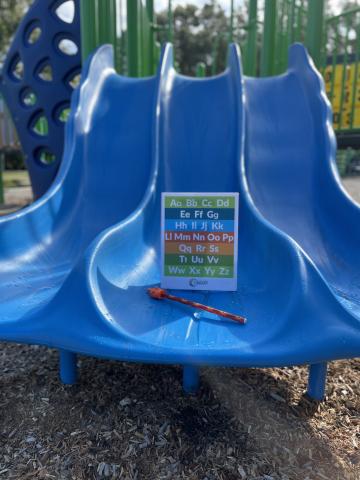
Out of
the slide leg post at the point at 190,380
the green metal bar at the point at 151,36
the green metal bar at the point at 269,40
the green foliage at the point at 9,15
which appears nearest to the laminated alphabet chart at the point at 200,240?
the slide leg post at the point at 190,380

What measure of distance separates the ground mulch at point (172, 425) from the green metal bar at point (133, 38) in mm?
3320

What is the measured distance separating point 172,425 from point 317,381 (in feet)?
2.19

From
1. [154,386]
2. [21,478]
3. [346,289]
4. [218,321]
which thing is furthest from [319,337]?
[21,478]

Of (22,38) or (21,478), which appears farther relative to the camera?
(22,38)

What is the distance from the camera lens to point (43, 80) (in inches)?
174

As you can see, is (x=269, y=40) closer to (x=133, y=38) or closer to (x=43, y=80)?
(x=133, y=38)

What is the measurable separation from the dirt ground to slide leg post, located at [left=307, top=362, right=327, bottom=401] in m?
0.04

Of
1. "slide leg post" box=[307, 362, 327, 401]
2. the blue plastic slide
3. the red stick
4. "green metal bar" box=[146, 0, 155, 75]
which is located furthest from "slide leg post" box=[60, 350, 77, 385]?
"green metal bar" box=[146, 0, 155, 75]

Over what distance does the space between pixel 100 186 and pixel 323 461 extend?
2.13 meters

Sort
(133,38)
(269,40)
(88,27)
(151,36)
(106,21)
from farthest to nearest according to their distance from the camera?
(151,36) → (269,40) → (133,38) → (106,21) → (88,27)

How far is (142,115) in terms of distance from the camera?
130 inches

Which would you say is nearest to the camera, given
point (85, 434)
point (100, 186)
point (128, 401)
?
point (85, 434)

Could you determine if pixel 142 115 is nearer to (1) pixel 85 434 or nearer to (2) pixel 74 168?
(2) pixel 74 168

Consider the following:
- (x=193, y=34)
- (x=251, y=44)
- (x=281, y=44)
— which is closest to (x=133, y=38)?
(x=251, y=44)
